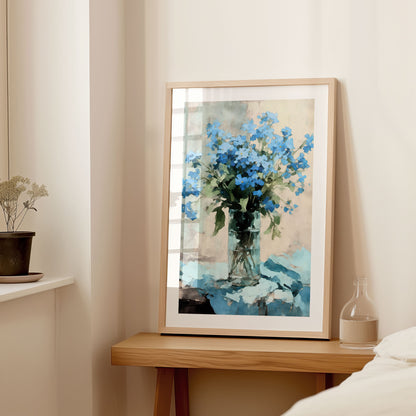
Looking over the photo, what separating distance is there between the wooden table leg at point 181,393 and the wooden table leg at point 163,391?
11 cm

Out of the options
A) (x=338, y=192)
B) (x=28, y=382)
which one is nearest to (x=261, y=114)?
(x=338, y=192)

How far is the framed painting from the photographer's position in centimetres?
249

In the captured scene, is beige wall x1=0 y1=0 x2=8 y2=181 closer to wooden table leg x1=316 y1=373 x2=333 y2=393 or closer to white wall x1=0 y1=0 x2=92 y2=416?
white wall x1=0 y1=0 x2=92 y2=416

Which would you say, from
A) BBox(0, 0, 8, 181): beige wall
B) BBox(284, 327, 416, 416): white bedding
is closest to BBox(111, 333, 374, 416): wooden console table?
Result: BBox(0, 0, 8, 181): beige wall

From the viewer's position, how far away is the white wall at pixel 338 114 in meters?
2.47

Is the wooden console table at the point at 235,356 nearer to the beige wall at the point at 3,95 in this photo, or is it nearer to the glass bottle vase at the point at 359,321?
the glass bottle vase at the point at 359,321

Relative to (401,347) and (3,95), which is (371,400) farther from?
(3,95)

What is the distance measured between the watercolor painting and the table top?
185mm

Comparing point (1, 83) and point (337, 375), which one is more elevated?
point (1, 83)

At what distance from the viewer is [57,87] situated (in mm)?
2387

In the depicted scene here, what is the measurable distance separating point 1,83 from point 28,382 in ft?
3.56

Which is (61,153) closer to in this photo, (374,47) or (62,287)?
(62,287)

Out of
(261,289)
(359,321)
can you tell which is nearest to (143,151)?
(261,289)

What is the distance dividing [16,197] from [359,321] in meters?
1.28
